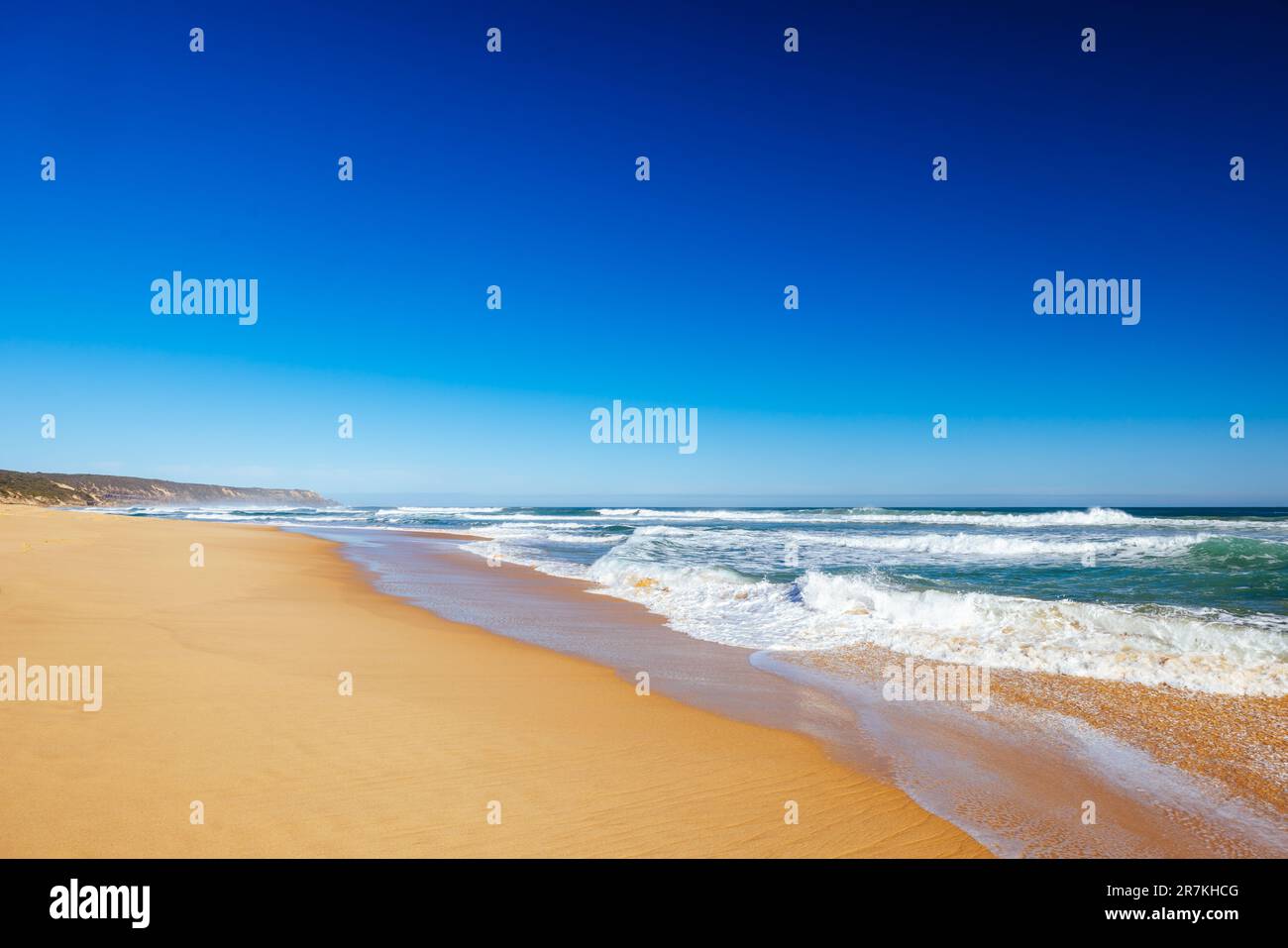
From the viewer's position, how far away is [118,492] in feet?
360

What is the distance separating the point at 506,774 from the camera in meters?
4.35

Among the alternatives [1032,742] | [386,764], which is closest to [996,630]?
[1032,742]

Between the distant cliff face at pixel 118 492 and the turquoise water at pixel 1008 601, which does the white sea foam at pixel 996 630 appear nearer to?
the turquoise water at pixel 1008 601

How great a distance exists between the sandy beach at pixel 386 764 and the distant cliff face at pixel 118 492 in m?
76.8

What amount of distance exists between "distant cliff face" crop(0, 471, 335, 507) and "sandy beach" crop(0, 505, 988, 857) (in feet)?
252

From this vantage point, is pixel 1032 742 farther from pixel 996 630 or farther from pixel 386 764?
pixel 386 764

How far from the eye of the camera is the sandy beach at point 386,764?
3.45 meters

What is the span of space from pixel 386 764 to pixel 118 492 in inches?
5382

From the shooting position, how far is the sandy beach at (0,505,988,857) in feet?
11.3

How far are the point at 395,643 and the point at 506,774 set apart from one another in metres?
4.82

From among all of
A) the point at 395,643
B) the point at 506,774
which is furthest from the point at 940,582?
the point at 506,774

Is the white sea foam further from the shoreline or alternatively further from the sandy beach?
the sandy beach

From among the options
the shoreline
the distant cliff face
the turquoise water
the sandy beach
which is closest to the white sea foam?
the turquoise water

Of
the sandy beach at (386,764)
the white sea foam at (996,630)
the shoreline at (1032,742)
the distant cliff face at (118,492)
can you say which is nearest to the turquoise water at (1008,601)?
the white sea foam at (996,630)
